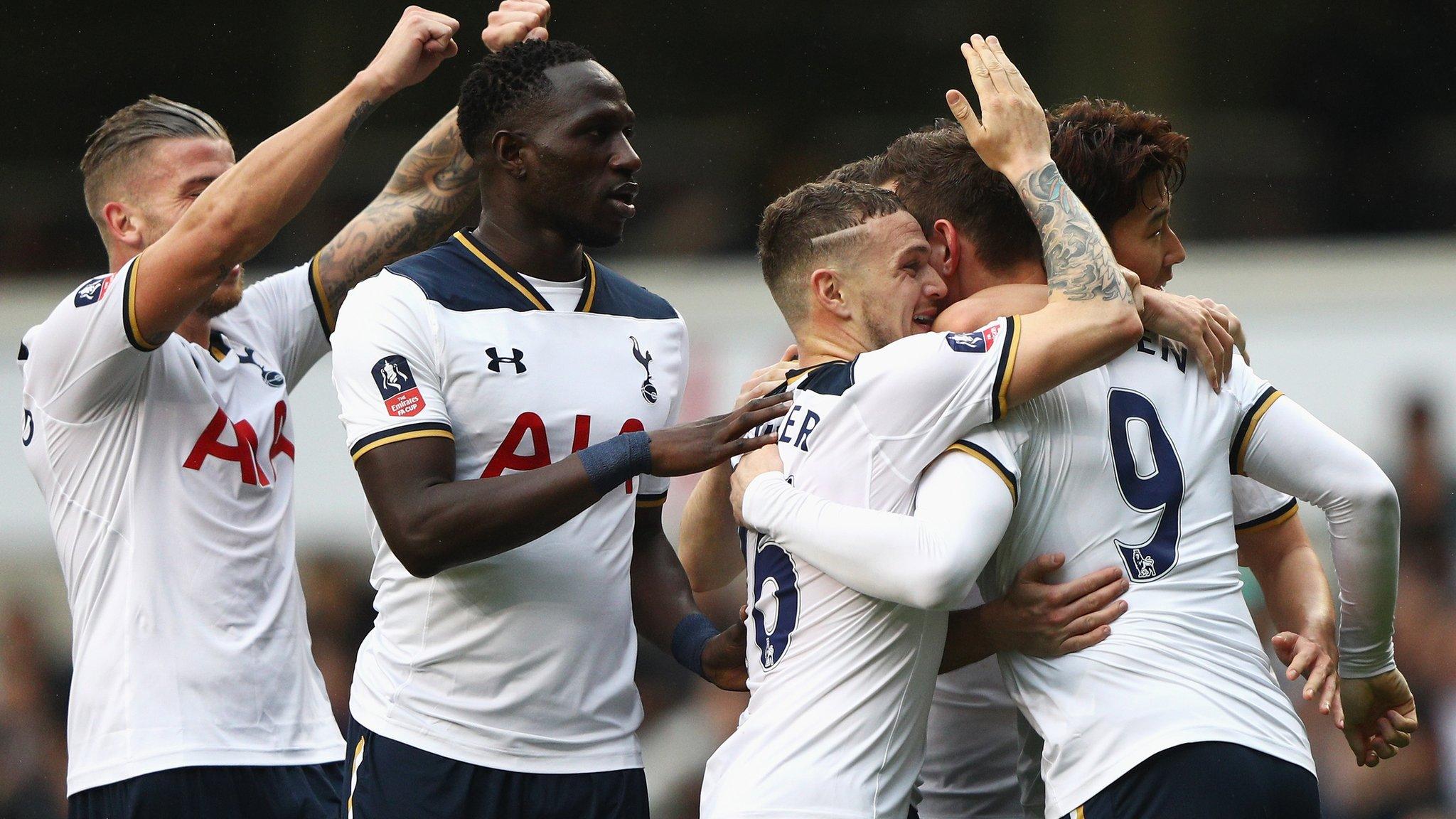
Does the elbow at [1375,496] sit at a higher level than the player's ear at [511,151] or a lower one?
lower

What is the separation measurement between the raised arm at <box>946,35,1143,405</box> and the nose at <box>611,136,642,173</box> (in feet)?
2.58

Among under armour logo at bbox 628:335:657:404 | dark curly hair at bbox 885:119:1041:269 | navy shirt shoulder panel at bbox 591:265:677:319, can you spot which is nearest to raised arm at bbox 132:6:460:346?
navy shirt shoulder panel at bbox 591:265:677:319

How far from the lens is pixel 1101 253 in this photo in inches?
120

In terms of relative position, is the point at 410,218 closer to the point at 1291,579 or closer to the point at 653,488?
the point at 653,488

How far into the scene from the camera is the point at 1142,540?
3084 millimetres

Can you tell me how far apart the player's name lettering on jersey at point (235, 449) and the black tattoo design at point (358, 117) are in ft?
2.54

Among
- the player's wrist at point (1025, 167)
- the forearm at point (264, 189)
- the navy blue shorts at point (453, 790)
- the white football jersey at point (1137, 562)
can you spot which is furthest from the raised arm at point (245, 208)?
the white football jersey at point (1137, 562)

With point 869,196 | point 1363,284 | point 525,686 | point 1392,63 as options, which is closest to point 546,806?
point 525,686

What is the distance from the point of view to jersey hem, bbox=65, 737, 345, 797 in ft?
11.9

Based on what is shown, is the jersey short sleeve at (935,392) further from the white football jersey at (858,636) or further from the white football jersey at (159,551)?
the white football jersey at (159,551)

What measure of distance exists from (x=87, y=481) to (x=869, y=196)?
2.00 metres

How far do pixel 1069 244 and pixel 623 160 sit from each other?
42.3 inches

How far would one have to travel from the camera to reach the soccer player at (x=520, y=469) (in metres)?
3.19

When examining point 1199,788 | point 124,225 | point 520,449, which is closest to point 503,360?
point 520,449
